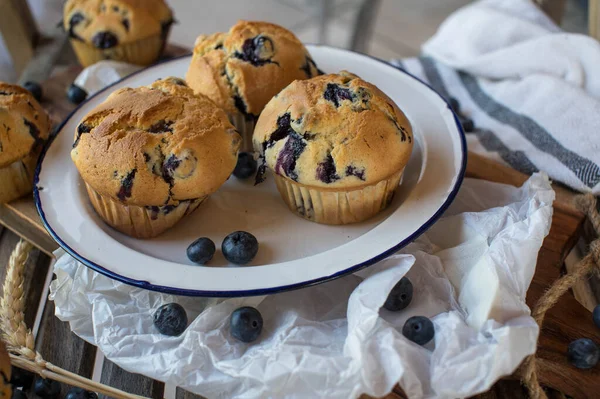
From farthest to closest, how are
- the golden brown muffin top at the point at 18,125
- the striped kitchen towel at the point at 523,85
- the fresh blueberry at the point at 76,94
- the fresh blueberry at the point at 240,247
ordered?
the fresh blueberry at the point at 76,94 < the striped kitchen towel at the point at 523,85 < the golden brown muffin top at the point at 18,125 < the fresh blueberry at the point at 240,247

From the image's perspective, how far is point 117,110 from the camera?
65.4 inches

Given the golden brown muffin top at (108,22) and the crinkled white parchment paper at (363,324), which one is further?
the golden brown muffin top at (108,22)

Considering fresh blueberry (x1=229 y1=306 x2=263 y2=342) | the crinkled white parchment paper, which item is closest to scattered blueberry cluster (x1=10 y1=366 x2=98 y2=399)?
the crinkled white parchment paper

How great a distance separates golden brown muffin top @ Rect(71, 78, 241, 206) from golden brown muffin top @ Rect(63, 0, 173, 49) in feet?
2.45

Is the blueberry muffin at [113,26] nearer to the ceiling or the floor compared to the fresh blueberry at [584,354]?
nearer to the ceiling

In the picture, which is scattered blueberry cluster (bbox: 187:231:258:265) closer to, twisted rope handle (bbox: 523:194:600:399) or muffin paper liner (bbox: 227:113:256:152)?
muffin paper liner (bbox: 227:113:256:152)

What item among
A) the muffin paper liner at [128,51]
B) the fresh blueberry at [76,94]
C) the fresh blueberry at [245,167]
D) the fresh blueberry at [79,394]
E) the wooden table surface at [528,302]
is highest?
the muffin paper liner at [128,51]

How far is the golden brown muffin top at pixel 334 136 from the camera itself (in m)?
1.60

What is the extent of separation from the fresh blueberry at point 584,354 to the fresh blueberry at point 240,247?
2.75ft

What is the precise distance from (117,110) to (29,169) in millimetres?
418

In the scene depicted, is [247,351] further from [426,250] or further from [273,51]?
[273,51]

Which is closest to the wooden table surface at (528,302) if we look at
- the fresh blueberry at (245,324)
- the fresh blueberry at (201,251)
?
the fresh blueberry at (245,324)

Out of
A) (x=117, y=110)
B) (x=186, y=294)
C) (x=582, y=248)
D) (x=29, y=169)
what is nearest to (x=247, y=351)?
(x=186, y=294)

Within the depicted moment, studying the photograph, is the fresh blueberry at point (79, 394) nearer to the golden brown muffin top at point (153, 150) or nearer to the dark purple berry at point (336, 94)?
the golden brown muffin top at point (153, 150)
